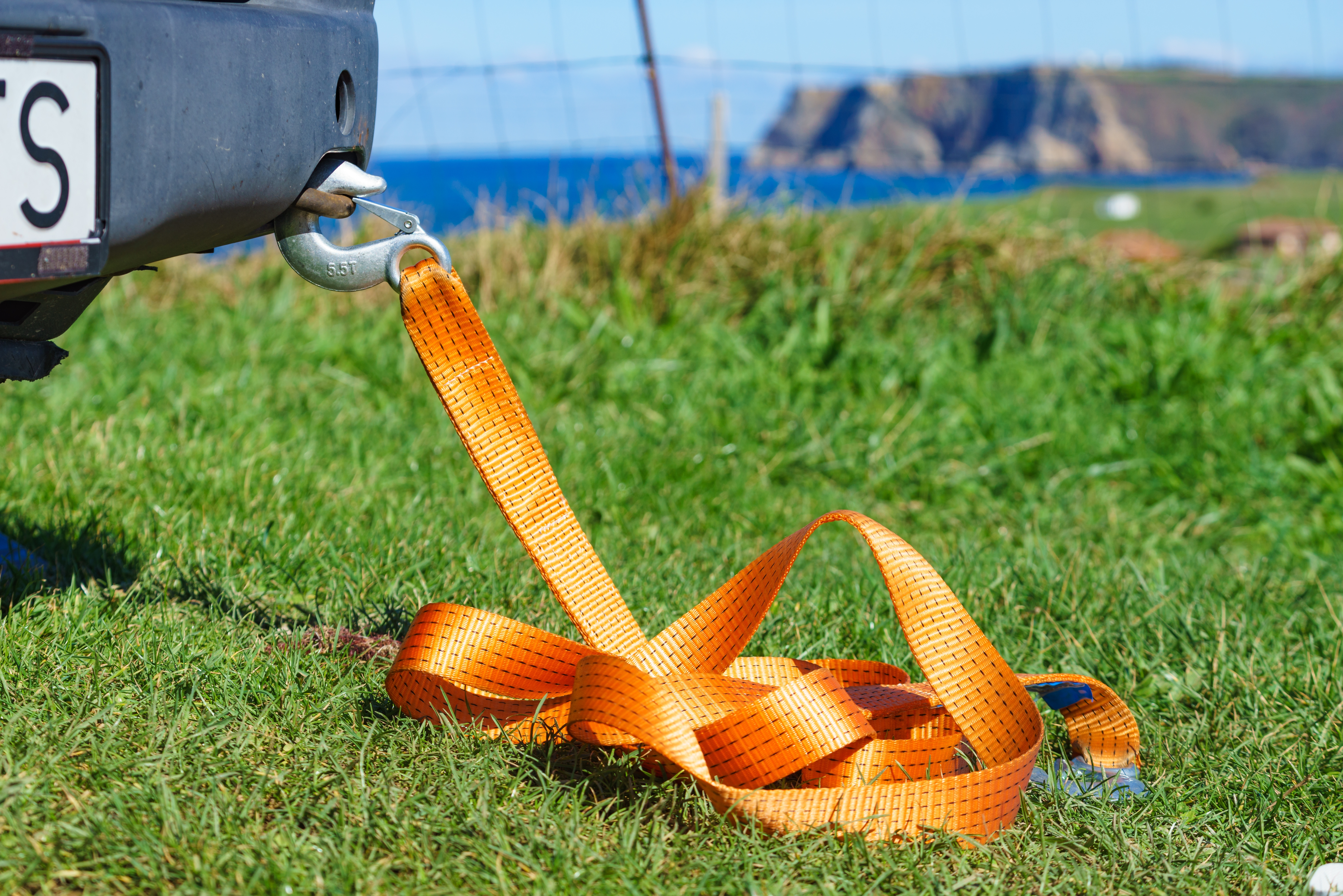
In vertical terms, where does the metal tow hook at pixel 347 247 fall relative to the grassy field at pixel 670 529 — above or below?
above

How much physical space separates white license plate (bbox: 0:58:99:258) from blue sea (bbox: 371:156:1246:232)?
3852 mm

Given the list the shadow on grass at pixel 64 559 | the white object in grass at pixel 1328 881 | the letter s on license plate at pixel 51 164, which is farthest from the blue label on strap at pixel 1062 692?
Answer: the shadow on grass at pixel 64 559

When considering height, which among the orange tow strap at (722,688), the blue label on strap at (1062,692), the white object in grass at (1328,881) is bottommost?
the white object in grass at (1328,881)

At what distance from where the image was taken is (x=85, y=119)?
1229mm

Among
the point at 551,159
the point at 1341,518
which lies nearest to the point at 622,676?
the point at 1341,518

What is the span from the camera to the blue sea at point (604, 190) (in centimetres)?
559

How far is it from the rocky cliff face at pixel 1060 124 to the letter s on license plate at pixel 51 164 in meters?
5.42

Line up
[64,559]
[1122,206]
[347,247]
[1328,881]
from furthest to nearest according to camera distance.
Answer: [1122,206], [64,559], [347,247], [1328,881]

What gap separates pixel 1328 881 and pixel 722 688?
0.82m

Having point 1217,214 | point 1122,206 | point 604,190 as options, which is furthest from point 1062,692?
point 1122,206

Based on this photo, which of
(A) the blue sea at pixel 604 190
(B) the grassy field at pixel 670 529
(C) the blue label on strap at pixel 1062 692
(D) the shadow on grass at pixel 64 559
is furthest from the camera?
(A) the blue sea at pixel 604 190

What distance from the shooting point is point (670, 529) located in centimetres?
295

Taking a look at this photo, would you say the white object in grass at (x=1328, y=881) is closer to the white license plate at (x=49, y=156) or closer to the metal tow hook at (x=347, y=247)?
the metal tow hook at (x=347, y=247)

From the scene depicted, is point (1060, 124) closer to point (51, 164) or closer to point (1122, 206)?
point (1122, 206)
